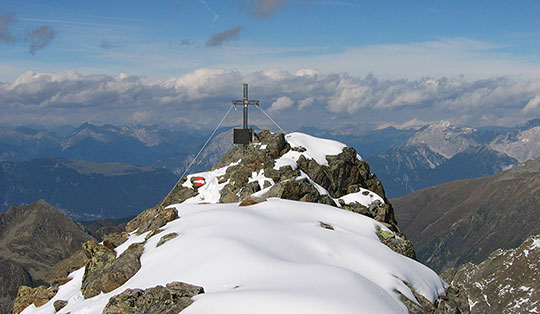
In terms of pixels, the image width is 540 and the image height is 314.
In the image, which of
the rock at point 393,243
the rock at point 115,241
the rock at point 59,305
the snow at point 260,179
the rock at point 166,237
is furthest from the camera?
the snow at point 260,179

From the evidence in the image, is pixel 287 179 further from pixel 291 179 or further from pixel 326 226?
pixel 326 226

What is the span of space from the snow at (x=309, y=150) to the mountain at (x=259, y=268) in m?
8.47

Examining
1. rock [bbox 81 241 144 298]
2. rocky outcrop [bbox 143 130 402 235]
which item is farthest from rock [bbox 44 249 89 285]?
rock [bbox 81 241 144 298]

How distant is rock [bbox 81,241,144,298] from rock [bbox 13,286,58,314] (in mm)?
4038

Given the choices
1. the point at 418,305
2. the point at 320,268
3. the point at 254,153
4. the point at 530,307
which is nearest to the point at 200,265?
the point at 320,268

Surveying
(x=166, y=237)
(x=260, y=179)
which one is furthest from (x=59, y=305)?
(x=260, y=179)

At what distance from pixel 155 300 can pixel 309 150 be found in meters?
41.7

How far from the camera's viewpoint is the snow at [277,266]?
1617 centimetres

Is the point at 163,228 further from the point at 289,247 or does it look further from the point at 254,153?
the point at 254,153

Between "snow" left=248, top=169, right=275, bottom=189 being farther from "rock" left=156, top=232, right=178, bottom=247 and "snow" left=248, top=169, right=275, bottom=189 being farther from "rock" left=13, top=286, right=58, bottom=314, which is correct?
"rock" left=13, top=286, right=58, bottom=314

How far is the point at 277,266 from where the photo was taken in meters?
20.3

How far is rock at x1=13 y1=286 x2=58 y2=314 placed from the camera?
108 feet

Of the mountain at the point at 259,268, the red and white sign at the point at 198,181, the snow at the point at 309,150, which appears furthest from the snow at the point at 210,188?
the mountain at the point at 259,268

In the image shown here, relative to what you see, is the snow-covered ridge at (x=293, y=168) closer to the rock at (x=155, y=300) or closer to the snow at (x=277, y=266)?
the snow at (x=277, y=266)
